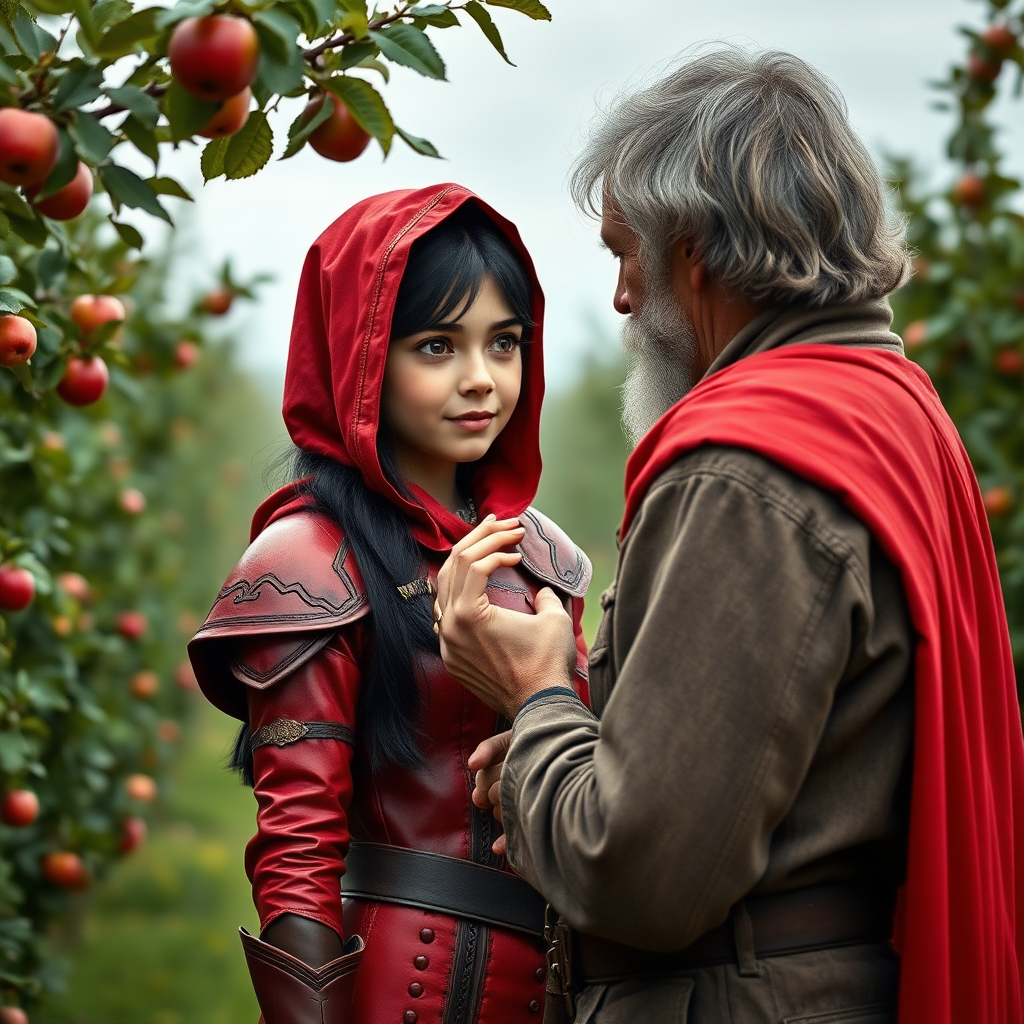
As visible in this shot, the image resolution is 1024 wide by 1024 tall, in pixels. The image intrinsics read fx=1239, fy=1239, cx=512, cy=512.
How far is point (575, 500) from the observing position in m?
10.9

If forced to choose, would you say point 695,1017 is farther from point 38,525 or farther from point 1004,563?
point 1004,563

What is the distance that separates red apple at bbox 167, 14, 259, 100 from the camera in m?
1.35

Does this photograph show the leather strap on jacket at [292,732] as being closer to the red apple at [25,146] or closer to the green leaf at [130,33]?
the red apple at [25,146]

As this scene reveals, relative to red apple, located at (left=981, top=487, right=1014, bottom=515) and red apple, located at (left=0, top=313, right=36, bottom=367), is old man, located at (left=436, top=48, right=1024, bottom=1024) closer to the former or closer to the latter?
red apple, located at (left=0, top=313, right=36, bottom=367)

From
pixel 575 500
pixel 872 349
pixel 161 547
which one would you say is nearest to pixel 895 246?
pixel 872 349

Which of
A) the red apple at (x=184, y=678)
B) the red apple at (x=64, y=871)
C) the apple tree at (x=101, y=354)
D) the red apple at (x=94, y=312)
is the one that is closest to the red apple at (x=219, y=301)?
the apple tree at (x=101, y=354)

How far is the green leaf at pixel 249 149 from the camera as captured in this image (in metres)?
1.62

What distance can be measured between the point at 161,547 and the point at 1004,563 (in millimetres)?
3556

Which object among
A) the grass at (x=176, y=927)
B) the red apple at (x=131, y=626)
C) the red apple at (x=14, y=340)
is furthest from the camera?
the grass at (x=176, y=927)

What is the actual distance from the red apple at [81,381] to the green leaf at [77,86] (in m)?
0.91

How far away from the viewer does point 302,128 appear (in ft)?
5.34

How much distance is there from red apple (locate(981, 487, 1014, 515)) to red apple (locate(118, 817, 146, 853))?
10.0ft

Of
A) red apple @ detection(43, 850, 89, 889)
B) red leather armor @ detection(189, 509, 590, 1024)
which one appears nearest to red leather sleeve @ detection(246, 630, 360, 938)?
red leather armor @ detection(189, 509, 590, 1024)

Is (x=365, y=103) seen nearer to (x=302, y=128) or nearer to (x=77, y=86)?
(x=302, y=128)
